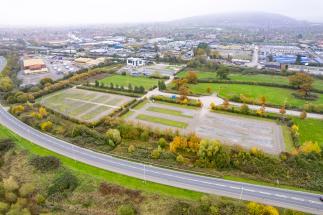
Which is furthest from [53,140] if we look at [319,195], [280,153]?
[319,195]

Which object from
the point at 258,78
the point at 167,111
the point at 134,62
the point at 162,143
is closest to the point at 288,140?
the point at 162,143

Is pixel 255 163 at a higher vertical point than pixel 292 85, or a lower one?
lower

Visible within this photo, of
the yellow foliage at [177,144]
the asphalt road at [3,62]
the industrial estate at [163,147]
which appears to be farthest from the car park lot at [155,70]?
the yellow foliage at [177,144]

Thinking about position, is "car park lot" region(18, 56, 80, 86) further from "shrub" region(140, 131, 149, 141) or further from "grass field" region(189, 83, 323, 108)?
"shrub" region(140, 131, 149, 141)

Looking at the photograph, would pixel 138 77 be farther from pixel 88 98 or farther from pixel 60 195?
pixel 60 195

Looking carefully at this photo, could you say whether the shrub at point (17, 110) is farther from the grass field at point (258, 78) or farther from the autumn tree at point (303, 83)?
the autumn tree at point (303, 83)

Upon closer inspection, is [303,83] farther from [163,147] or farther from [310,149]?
[163,147]
